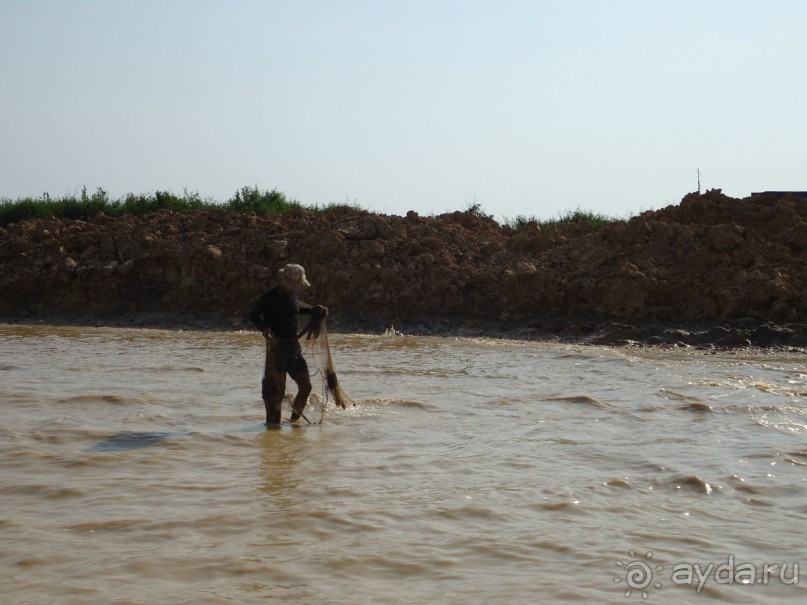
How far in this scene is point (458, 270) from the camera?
59.2 feet

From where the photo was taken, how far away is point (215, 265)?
1900 centimetres

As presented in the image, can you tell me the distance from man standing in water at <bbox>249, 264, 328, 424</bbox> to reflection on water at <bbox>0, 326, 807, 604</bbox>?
37 cm

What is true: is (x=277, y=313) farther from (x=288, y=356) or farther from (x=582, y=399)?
(x=582, y=399)

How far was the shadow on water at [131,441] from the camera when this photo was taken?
773cm

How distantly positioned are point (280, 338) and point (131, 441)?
5.24 feet

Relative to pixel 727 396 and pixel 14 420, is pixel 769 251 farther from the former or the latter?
pixel 14 420

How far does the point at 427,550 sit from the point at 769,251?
13429 millimetres

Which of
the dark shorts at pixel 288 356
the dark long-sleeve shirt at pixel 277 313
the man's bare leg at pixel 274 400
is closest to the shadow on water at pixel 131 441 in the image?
the man's bare leg at pixel 274 400

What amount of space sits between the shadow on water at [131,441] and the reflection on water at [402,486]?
0.12ft

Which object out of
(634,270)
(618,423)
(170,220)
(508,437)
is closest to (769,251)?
(634,270)

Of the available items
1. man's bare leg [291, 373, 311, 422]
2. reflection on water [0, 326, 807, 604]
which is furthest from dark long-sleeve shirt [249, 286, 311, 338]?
reflection on water [0, 326, 807, 604]

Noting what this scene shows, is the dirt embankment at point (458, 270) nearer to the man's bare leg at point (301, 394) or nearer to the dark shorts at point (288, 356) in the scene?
the man's bare leg at point (301, 394)

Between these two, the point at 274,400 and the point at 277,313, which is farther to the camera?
the point at 274,400

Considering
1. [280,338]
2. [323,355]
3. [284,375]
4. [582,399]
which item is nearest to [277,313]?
[280,338]
